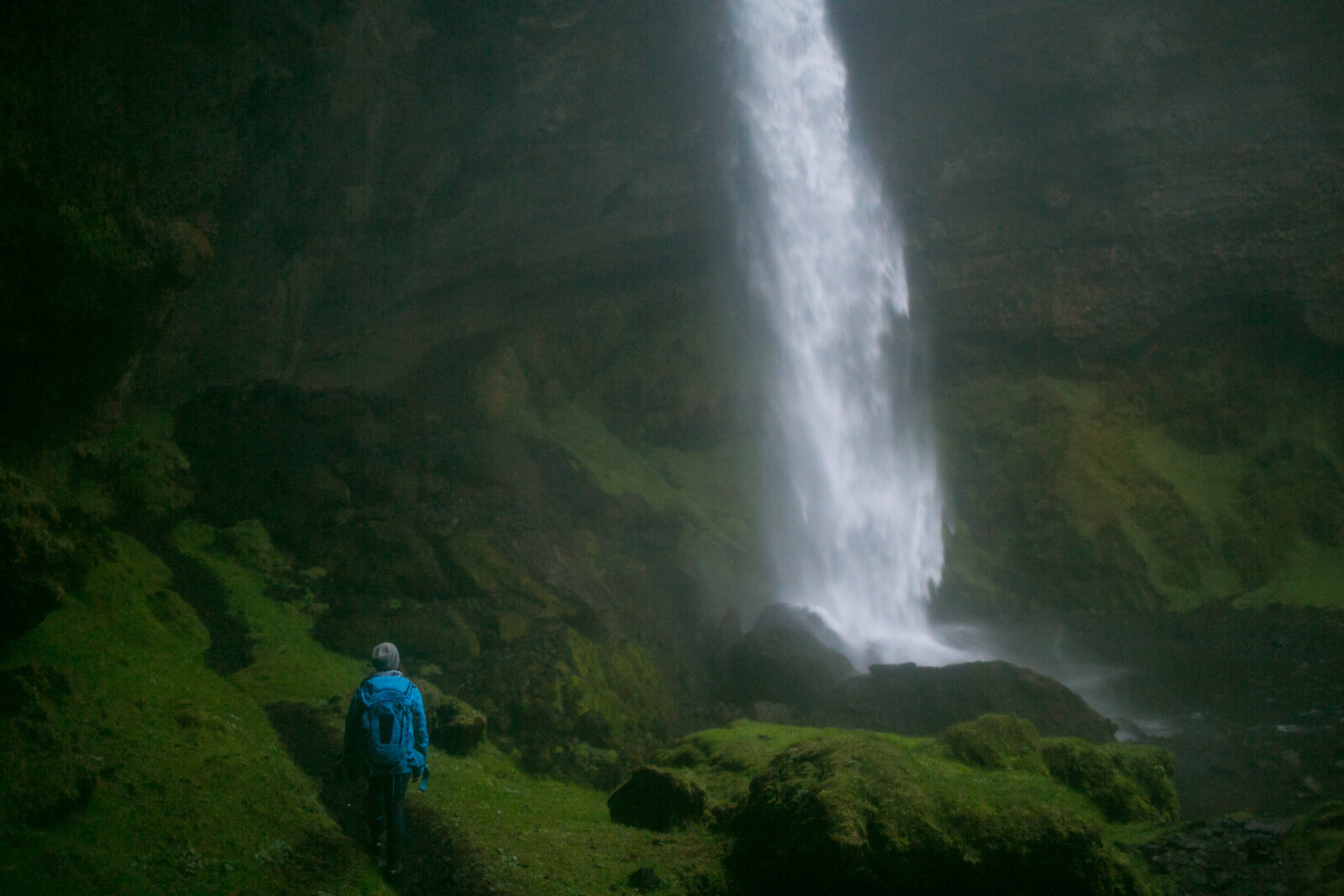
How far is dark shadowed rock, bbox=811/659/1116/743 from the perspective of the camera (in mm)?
17312

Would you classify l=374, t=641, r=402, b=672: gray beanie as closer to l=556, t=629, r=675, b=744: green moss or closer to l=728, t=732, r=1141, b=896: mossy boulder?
l=728, t=732, r=1141, b=896: mossy boulder

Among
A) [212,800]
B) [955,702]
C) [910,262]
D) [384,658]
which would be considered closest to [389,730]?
[384,658]

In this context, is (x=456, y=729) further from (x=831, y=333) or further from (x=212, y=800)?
(x=831, y=333)

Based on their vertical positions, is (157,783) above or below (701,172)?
below

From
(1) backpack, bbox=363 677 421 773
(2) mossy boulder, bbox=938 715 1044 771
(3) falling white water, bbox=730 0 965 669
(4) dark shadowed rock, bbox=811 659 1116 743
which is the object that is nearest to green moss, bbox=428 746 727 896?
(1) backpack, bbox=363 677 421 773

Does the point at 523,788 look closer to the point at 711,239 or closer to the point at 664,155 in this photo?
the point at 664,155

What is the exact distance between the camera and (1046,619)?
31.9m

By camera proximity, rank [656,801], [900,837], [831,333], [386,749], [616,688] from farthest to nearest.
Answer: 1. [831,333]
2. [616,688]
3. [656,801]
4. [900,837]
5. [386,749]

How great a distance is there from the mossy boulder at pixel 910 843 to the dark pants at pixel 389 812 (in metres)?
3.02

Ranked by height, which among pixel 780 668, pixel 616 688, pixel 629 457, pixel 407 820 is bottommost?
pixel 407 820

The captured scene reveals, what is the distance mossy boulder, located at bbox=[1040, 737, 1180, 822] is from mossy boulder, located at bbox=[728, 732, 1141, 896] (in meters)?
4.50

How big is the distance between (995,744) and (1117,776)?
65.8 inches

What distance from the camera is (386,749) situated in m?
6.46

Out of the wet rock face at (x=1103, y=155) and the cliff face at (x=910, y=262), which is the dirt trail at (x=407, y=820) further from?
the wet rock face at (x=1103, y=155)
